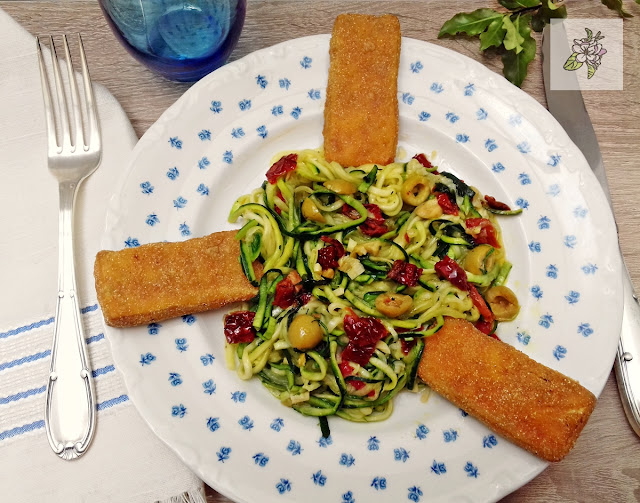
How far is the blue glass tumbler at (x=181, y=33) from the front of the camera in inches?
178

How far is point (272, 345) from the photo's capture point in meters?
4.03

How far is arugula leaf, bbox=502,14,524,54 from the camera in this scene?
4879 millimetres

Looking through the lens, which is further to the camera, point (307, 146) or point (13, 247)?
point (307, 146)

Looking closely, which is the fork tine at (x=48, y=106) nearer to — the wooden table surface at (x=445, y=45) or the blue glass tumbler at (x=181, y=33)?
the wooden table surface at (x=445, y=45)

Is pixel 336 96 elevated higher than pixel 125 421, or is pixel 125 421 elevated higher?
pixel 336 96

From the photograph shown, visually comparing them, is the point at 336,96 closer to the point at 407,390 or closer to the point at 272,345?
the point at 272,345

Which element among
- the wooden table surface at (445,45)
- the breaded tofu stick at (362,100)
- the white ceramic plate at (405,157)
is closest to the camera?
the white ceramic plate at (405,157)

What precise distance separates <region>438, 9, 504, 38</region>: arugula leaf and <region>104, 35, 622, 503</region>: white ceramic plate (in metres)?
0.72

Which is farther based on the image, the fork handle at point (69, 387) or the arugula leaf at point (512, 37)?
the arugula leaf at point (512, 37)

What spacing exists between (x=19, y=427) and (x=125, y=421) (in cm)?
74

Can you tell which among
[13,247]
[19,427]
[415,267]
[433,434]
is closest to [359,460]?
[433,434]

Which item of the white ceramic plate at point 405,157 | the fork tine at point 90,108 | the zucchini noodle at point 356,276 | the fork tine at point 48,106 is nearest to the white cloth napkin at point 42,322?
the fork tine at point 90,108

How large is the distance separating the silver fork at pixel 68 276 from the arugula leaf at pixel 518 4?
3869 millimetres

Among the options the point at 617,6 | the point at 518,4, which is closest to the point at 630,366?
the point at 518,4
